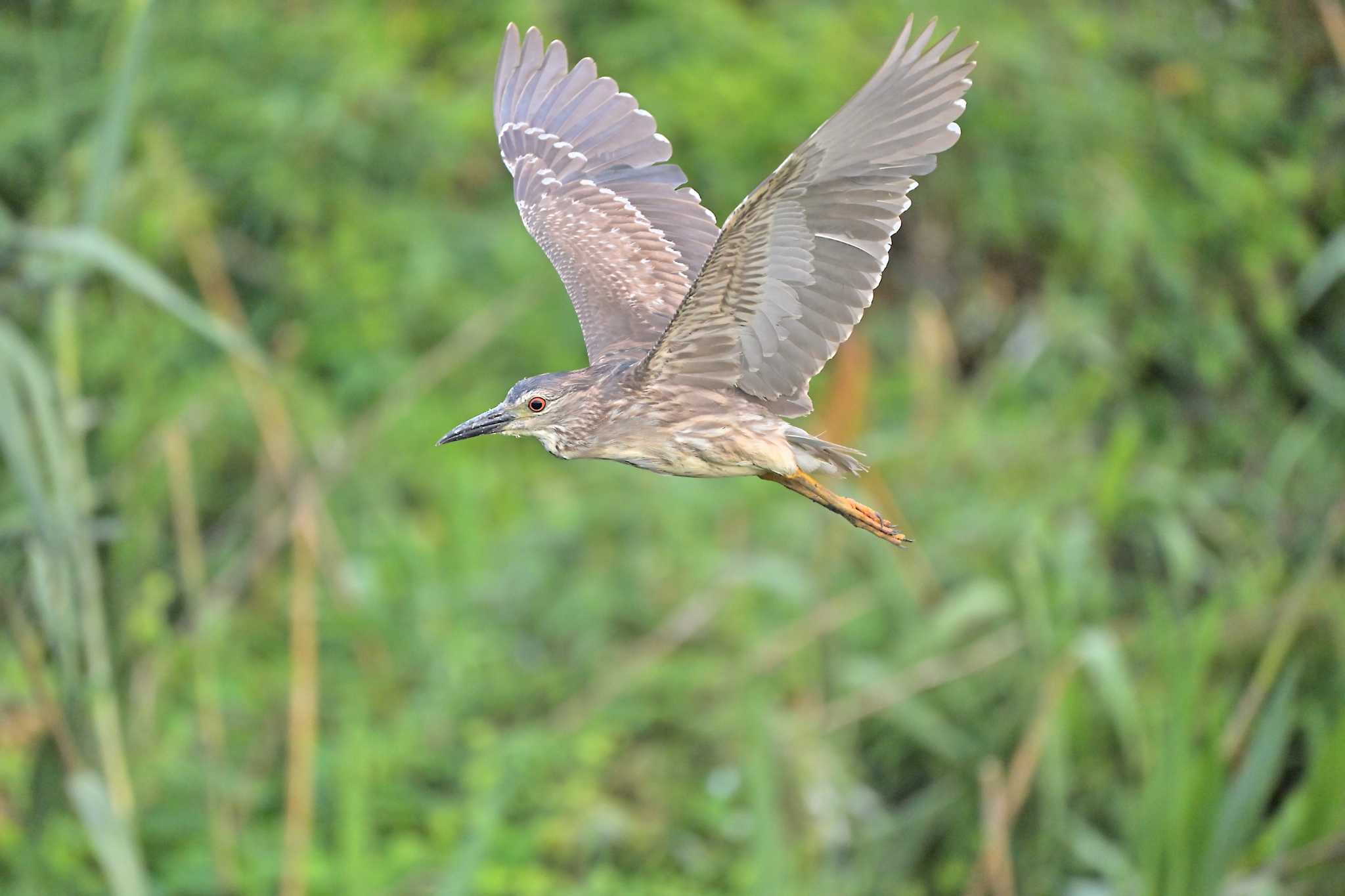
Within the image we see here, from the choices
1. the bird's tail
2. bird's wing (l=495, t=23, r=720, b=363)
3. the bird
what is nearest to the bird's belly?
the bird

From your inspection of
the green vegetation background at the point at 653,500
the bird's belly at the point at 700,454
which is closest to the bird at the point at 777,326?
the bird's belly at the point at 700,454

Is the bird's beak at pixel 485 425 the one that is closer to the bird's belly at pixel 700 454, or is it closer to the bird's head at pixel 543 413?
the bird's head at pixel 543 413

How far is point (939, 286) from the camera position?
906 cm

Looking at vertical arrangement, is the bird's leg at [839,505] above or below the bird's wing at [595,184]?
below

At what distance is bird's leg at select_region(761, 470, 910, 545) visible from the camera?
2.55 metres

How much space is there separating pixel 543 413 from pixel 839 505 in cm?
47

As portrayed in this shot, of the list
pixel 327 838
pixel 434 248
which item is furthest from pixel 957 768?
pixel 434 248

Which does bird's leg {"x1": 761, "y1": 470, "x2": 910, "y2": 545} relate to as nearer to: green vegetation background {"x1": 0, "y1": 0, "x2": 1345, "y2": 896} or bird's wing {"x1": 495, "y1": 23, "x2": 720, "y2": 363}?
bird's wing {"x1": 495, "y1": 23, "x2": 720, "y2": 363}

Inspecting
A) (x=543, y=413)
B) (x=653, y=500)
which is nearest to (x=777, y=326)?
(x=543, y=413)

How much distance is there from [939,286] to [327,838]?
459cm

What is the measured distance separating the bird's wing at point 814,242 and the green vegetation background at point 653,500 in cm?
123

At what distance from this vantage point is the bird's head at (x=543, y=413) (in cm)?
260

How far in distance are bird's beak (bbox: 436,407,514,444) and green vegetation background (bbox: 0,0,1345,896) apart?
3.19 feet

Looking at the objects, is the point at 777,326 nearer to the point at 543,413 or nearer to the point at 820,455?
Answer: the point at 820,455
